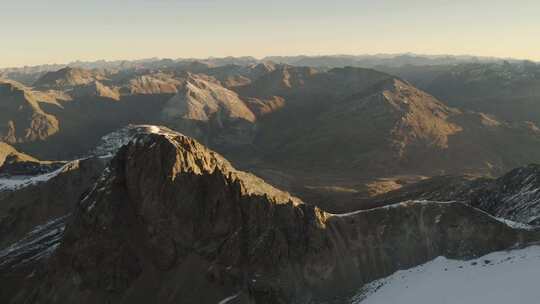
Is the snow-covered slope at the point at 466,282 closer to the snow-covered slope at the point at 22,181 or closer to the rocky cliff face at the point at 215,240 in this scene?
the rocky cliff face at the point at 215,240

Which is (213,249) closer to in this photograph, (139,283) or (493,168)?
(139,283)

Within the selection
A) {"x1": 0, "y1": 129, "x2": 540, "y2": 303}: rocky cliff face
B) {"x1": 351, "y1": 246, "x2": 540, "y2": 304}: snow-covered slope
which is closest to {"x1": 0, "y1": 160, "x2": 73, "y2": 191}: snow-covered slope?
{"x1": 0, "y1": 129, "x2": 540, "y2": 303}: rocky cliff face

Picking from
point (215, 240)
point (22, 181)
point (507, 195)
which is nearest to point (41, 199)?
point (22, 181)

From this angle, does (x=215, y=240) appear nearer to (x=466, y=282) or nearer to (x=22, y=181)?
(x=466, y=282)

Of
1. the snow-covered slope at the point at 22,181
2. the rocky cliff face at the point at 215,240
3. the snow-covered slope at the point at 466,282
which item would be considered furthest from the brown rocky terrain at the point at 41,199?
the snow-covered slope at the point at 466,282

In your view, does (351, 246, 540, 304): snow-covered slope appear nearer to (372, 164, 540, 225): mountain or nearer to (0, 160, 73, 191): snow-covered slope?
(372, 164, 540, 225): mountain
